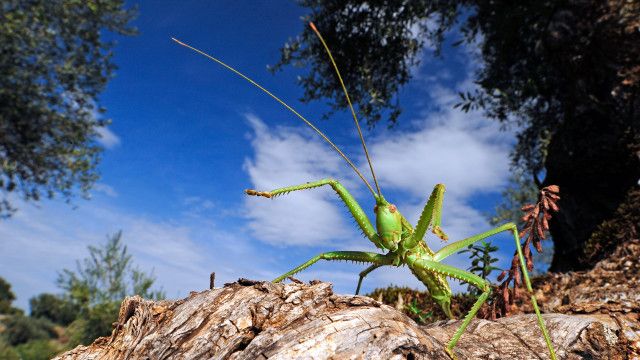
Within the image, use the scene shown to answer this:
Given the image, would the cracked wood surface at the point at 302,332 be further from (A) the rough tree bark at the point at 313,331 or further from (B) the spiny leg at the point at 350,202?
(B) the spiny leg at the point at 350,202

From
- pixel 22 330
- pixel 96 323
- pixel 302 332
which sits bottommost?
pixel 302 332

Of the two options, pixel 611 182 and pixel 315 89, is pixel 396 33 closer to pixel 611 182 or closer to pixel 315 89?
pixel 315 89

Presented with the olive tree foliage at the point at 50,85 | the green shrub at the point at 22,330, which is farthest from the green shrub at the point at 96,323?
the green shrub at the point at 22,330

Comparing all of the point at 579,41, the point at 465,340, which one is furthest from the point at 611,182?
the point at 465,340

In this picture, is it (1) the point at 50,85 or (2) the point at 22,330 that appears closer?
(1) the point at 50,85

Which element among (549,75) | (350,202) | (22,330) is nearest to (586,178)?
(549,75)

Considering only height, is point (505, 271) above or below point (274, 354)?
above

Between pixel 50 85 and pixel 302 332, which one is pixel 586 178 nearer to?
pixel 302 332
